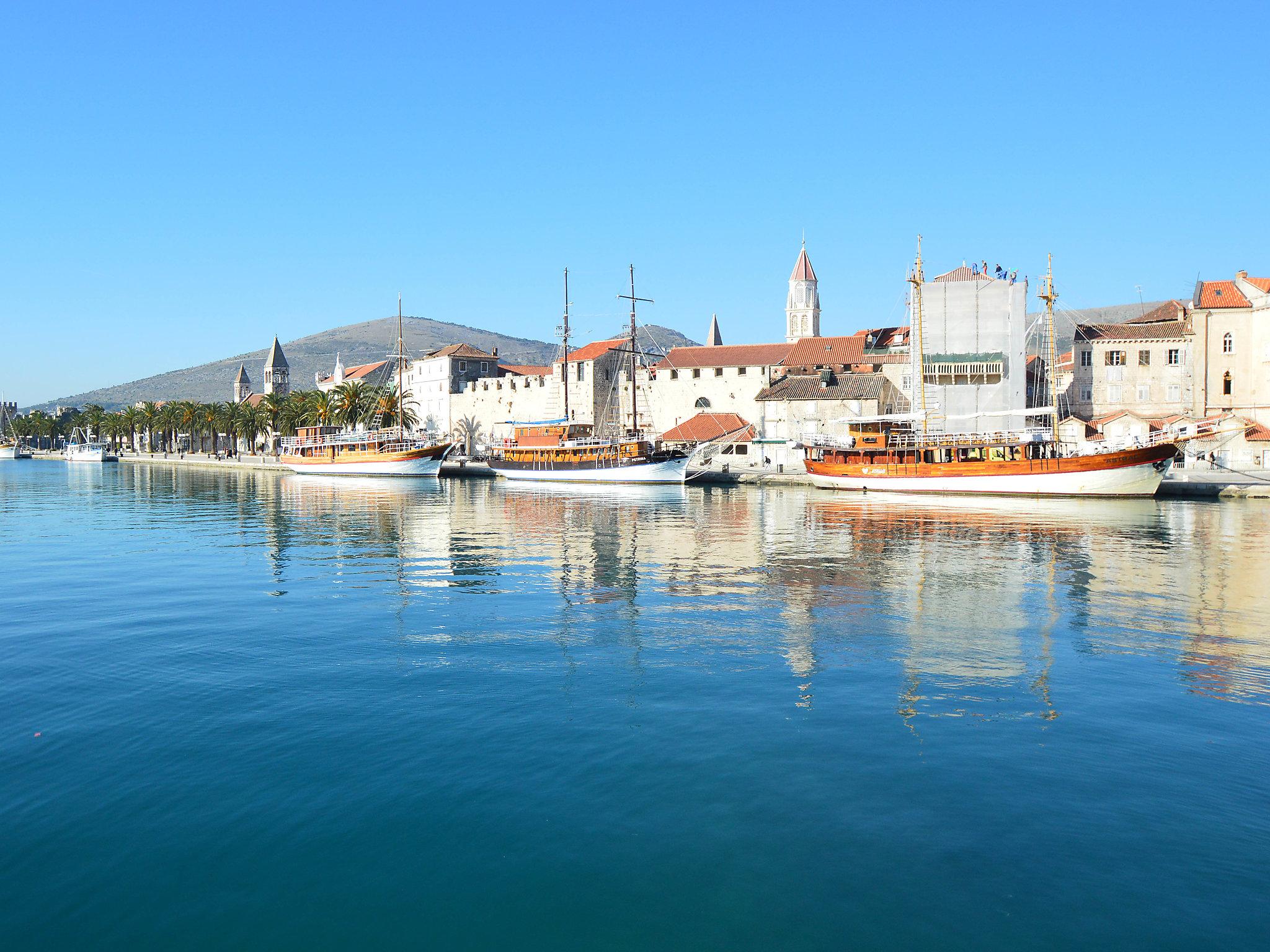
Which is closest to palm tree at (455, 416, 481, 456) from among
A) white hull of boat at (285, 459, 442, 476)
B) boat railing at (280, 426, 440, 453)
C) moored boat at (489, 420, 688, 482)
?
boat railing at (280, 426, 440, 453)

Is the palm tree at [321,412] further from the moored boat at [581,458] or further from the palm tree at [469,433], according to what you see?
the moored boat at [581,458]

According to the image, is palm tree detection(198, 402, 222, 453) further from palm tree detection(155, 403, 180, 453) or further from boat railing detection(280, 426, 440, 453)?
boat railing detection(280, 426, 440, 453)

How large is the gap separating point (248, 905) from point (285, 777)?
1.99 meters

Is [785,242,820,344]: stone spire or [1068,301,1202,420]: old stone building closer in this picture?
[1068,301,1202,420]: old stone building

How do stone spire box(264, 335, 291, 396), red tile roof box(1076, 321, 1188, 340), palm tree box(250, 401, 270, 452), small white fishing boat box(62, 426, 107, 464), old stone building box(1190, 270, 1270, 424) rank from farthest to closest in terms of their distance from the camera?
stone spire box(264, 335, 291, 396)
small white fishing boat box(62, 426, 107, 464)
palm tree box(250, 401, 270, 452)
red tile roof box(1076, 321, 1188, 340)
old stone building box(1190, 270, 1270, 424)

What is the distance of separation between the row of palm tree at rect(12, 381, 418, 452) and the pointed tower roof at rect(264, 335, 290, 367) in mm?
8784

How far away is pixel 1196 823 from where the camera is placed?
6961 mm

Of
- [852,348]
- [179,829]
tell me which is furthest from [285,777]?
[852,348]

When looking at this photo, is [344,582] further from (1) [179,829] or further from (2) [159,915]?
(2) [159,915]

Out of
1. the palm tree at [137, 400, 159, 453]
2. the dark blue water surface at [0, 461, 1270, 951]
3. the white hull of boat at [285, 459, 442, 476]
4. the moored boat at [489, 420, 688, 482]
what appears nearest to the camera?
the dark blue water surface at [0, 461, 1270, 951]

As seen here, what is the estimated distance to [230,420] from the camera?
313 ft

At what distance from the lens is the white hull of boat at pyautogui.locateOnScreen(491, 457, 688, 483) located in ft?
170

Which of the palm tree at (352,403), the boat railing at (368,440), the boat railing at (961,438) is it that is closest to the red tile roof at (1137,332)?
the boat railing at (961,438)

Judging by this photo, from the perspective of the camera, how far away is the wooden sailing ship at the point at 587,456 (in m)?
52.0
